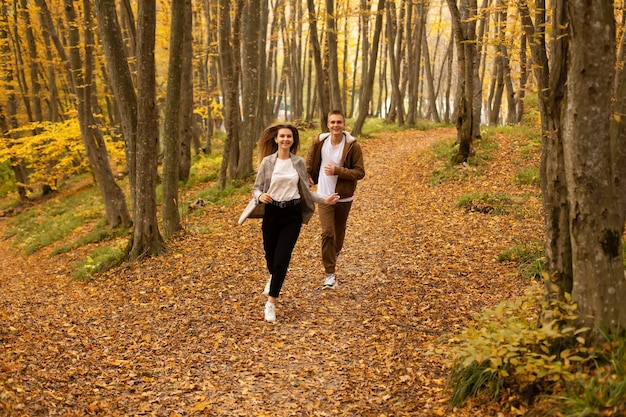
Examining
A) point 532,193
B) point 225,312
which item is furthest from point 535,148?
point 225,312

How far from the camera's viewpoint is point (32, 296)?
898 cm

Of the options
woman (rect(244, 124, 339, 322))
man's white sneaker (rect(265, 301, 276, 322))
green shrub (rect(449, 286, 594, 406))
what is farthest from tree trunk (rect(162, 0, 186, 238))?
green shrub (rect(449, 286, 594, 406))

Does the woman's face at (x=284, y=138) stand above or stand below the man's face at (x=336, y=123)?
below

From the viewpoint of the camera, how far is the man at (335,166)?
647 centimetres

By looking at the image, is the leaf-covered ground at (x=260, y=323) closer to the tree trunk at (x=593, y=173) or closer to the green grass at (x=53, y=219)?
the tree trunk at (x=593, y=173)

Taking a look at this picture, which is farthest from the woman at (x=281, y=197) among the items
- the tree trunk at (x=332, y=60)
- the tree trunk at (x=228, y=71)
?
the tree trunk at (x=332, y=60)

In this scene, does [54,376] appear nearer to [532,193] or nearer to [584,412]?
[584,412]

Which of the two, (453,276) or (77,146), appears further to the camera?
(77,146)

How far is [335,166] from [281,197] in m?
0.98

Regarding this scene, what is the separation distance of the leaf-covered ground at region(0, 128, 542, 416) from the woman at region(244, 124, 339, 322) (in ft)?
2.80

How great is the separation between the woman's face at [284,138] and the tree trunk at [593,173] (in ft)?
10.4

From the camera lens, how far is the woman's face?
5840 mm

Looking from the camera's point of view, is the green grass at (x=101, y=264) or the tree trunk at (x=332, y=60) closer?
the green grass at (x=101, y=264)

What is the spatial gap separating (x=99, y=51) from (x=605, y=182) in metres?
21.7
